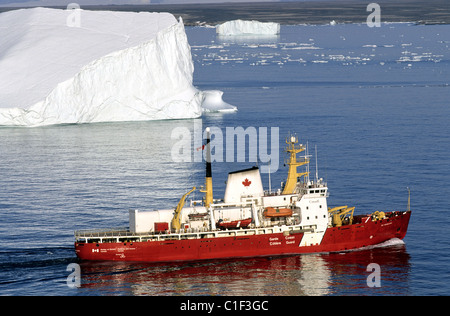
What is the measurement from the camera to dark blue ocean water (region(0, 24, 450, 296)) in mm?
37656

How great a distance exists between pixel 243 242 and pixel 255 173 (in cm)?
386

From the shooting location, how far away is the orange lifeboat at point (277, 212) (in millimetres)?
42625

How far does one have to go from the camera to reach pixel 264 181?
5622cm

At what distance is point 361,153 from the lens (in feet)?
210

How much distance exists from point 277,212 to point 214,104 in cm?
4443

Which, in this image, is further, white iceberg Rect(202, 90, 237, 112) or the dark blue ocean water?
white iceberg Rect(202, 90, 237, 112)

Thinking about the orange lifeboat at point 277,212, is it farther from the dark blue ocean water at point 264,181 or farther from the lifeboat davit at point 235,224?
the dark blue ocean water at point 264,181

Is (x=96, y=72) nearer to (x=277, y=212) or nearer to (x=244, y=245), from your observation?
(x=277, y=212)

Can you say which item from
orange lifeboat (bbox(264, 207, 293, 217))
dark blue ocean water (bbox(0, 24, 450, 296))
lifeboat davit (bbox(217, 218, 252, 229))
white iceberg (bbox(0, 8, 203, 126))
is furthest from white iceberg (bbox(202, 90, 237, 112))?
lifeboat davit (bbox(217, 218, 252, 229))

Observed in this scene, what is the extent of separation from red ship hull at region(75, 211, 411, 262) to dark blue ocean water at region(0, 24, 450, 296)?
0.66m

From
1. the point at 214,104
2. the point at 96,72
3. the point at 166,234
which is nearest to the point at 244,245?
the point at 166,234

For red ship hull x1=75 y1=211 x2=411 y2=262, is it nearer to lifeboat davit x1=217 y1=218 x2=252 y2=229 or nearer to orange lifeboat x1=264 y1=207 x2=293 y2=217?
lifeboat davit x1=217 y1=218 x2=252 y2=229

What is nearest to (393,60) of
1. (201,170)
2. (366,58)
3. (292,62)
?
(366,58)
